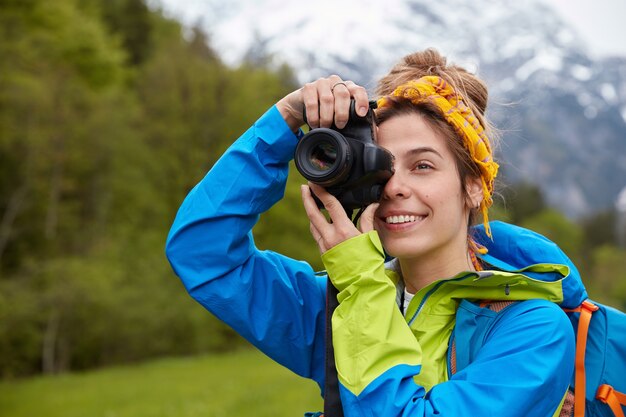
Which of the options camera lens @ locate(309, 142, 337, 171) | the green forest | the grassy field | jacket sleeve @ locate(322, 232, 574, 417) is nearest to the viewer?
jacket sleeve @ locate(322, 232, 574, 417)

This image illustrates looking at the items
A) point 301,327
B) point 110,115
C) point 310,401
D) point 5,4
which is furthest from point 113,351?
point 301,327

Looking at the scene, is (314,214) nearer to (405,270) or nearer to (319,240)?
(319,240)

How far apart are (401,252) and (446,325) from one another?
0.80ft

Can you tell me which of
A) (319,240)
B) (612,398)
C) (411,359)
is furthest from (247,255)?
(612,398)

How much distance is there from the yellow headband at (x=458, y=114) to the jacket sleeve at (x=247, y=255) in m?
0.39

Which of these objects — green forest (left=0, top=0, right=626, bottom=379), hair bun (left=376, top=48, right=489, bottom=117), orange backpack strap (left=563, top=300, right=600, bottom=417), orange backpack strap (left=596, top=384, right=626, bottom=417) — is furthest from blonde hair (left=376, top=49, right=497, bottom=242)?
green forest (left=0, top=0, right=626, bottom=379)

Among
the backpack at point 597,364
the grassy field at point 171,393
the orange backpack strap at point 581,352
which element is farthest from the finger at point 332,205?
the grassy field at point 171,393

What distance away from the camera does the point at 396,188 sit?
203 centimetres

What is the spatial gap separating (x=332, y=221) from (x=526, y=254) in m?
0.69

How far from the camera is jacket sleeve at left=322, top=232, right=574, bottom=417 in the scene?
1.70m

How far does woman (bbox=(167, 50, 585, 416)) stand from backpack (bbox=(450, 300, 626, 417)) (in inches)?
3.0

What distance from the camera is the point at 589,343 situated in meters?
2.14

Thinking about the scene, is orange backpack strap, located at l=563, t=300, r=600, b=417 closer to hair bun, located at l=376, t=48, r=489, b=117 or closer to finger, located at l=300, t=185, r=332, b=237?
hair bun, located at l=376, t=48, r=489, b=117

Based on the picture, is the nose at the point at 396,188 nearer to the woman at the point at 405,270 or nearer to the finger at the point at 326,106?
the woman at the point at 405,270
